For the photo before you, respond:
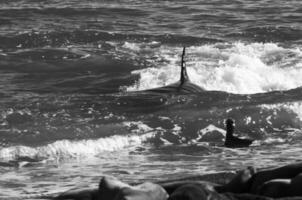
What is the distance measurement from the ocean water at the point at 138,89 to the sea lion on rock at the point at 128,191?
1872mm

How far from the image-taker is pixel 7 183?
36.1ft

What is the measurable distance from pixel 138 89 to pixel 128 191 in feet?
37.5

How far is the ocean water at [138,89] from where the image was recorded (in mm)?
12344

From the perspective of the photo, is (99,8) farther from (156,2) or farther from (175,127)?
(175,127)

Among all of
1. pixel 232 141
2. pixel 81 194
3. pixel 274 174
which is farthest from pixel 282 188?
pixel 232 141

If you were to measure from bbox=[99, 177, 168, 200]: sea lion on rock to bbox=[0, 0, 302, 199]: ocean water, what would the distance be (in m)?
1.87

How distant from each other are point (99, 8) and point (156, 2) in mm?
3155

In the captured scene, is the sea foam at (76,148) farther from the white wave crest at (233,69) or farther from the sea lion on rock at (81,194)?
the white wave crest at (233,69)

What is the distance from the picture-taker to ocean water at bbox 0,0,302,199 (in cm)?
1234

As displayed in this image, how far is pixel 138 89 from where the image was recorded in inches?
760

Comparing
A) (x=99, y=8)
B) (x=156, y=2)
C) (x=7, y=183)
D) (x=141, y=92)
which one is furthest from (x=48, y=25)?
(x=7, y=183)

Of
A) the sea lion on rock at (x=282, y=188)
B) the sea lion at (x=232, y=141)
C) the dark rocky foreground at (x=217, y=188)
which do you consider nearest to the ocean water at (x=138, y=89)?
the sea lion at (x=232, y=141)

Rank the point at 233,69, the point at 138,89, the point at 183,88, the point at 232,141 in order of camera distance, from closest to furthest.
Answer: the point at 232,141
the point at 183,88
the point at 138,89
the point at 233,69

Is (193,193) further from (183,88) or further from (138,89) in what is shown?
(138,89)
